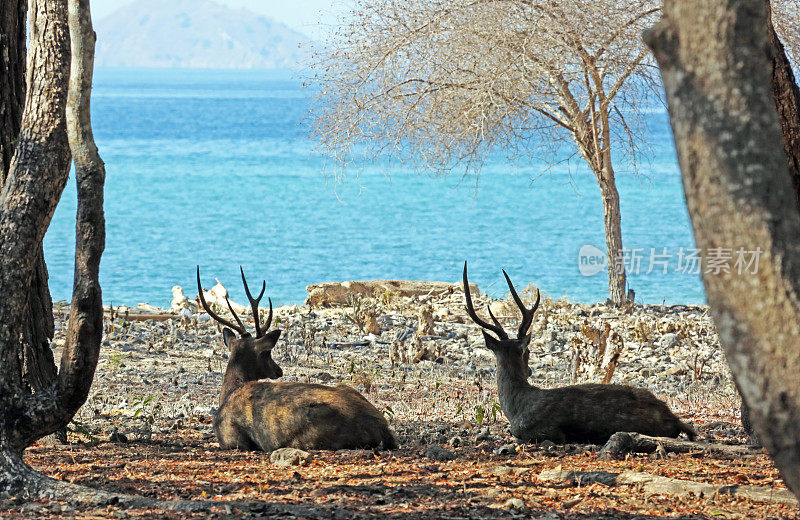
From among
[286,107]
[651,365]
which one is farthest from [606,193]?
[286,107]

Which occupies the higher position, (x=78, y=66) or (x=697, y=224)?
(x=78, y=66)

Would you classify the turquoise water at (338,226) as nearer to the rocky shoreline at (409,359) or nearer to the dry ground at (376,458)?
the rocky shoreline at (409,359)

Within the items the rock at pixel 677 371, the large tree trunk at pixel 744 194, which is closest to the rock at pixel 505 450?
the large tree trunk at pixel 744 194

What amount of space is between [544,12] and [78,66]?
9.39 metres

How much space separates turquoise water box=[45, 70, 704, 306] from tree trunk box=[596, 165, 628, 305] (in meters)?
0.66

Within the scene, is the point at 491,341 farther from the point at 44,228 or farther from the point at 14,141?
the point at 14,141

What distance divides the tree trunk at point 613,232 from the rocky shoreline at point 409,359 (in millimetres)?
463

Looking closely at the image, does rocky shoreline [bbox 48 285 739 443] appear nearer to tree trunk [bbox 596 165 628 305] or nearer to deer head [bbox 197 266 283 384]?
tree trunk [bbox 596 165 628 305]

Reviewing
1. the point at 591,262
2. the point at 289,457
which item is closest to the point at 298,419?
the point at 289,457

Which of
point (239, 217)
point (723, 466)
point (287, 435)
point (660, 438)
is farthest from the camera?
point (239, 217)

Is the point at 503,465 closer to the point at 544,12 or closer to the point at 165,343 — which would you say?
the point at 165,343

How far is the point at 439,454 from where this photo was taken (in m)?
6.25

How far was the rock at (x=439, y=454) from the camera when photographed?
6215 millimetres

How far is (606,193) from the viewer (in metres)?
15.3
